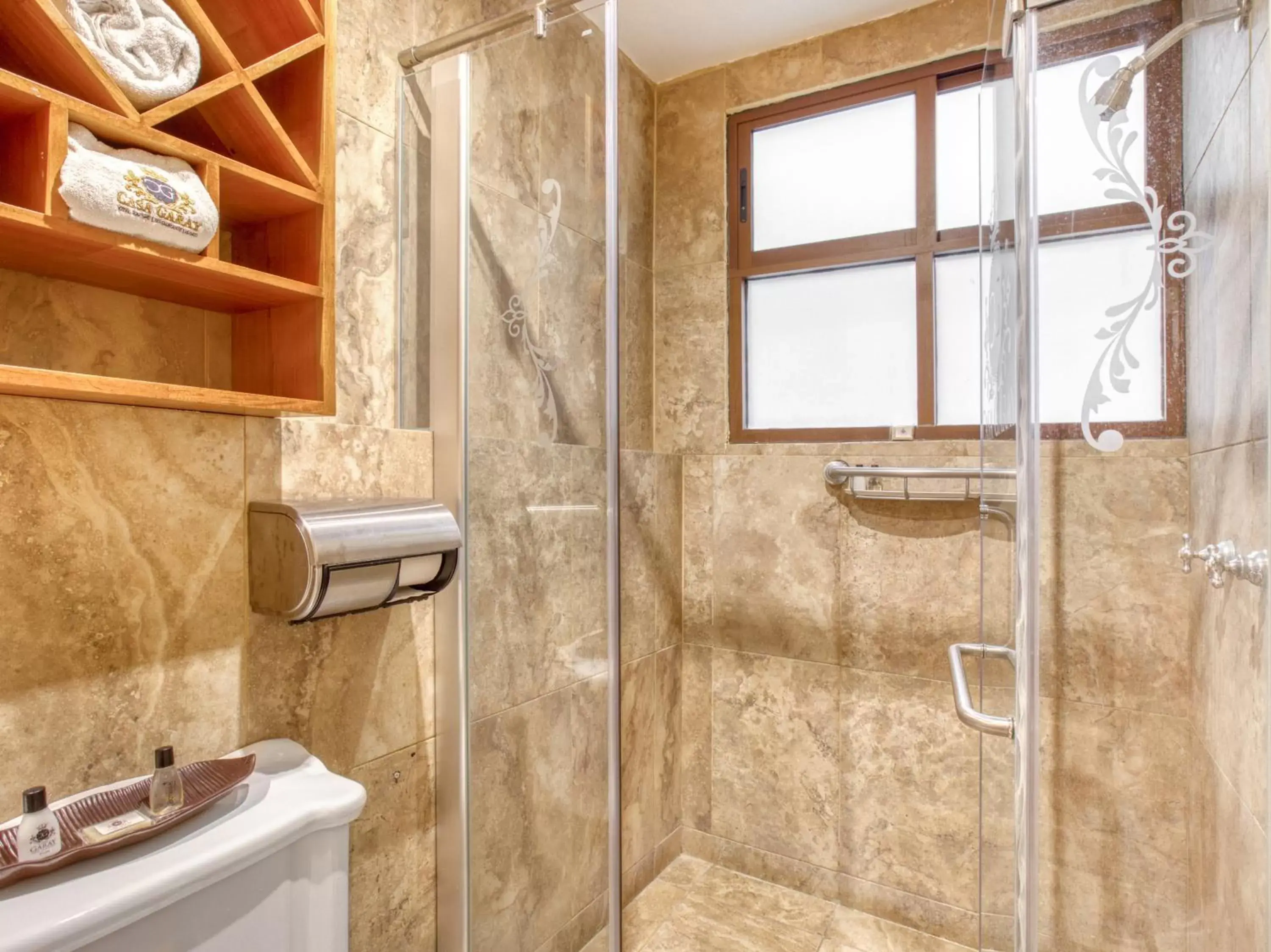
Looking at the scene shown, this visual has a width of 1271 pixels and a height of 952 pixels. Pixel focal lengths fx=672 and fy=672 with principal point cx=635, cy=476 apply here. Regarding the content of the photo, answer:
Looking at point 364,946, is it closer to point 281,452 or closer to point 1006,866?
point 281,452

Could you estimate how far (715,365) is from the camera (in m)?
2.12

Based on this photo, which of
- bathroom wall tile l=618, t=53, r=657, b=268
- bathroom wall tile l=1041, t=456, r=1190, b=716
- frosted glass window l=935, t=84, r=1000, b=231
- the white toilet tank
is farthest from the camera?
bathroom wall tile l=618, t=53, r=657, b=268

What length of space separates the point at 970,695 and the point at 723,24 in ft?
6.06

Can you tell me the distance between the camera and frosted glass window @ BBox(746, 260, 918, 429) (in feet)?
6.32

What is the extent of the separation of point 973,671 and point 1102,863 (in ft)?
1.23

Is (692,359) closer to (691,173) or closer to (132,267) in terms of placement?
(691,173)

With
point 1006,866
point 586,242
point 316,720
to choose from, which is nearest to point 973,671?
point 1006,866

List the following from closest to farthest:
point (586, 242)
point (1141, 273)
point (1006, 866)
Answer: point (1141, 273), point (1006, 866), point (586, 242)

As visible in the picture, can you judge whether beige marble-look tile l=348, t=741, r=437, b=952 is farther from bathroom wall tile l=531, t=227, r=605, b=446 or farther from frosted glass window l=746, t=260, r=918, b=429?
frosted glass window l=746, t=260, r=918, b=429

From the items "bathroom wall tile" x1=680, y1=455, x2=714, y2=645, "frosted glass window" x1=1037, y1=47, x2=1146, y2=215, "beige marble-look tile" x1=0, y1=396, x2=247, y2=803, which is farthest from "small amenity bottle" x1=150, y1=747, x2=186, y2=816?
"bathroom wall tile" x1=680, y1=455, x2=714, y2=645

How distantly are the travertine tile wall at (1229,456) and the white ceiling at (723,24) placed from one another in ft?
4.20

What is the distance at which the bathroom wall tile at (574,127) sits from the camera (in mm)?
1123

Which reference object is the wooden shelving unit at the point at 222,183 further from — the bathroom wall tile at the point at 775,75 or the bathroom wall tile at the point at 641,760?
the bathroom wall tile at the point at 775,75

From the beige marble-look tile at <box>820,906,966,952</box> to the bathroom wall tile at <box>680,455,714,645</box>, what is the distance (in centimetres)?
84
